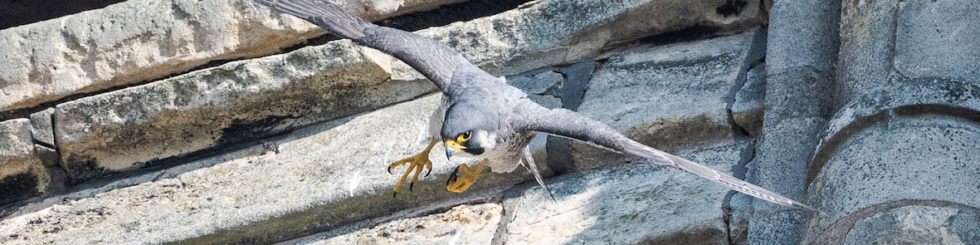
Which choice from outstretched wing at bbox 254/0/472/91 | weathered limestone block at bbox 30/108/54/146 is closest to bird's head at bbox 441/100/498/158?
outstretched wing at bbox 254/0/472/91

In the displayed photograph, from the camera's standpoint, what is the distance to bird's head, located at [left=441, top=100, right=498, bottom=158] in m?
3.17

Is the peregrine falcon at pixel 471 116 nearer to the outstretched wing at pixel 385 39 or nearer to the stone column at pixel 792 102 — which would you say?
the outstretched wing at pixel 385 39

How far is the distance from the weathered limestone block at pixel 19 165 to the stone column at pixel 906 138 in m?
3.13

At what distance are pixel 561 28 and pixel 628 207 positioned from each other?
1.05 meters

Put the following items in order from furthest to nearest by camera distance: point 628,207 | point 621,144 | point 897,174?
1. point 628,207
2. point 621,144
3. point 897,174

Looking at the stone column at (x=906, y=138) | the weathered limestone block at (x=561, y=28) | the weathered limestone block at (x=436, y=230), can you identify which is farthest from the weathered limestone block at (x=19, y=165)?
the stone column at (x=906, y=138)

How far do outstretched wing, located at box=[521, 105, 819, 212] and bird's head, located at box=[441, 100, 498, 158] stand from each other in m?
0.12

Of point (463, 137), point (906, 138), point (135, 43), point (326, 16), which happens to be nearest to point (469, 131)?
point (463, 137)

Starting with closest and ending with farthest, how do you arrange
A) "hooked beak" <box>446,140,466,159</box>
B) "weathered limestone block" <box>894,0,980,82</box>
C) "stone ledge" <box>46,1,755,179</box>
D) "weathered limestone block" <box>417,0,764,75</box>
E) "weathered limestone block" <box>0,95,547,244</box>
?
"weathered limestone block" <box>894,0,980,82</box> → "hooked beak" <box>446,140,466,159</box> → "weathered limestone block" <box>0,95,547,244</box> → "weathered limestone block" <box>417,0,764,75</box> → "stone ledge" <box>46,1,755,179</box>

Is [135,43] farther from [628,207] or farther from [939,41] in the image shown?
[939,41]

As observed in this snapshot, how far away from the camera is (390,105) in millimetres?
4258

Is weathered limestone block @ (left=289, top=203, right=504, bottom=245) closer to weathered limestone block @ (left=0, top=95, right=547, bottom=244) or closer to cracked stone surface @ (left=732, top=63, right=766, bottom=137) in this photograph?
weathered limestone block @ (left=0, top=95, right=547, bottom=244)

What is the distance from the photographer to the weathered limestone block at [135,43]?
14.0 feet

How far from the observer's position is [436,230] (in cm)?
354
